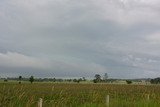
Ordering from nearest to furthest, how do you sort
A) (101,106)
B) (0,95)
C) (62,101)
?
(0,95) < (62,101) < (101,106)

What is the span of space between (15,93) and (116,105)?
17.6ft

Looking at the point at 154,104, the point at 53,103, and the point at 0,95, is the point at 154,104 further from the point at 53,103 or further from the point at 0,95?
the point at 0,95

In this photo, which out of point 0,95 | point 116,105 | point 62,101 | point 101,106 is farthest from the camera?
point 116,105

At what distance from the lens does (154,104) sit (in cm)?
1708

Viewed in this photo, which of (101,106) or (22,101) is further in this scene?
(101,106)

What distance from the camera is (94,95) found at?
18.3 metres

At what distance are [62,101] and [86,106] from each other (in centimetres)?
228

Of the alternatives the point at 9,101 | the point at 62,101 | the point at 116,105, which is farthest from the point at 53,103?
the point at 116,105

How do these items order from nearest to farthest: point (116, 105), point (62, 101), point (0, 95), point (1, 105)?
1. point (1, 105)
2. point (0, 95)
3. point (62, 101)
4. point (116, 105)

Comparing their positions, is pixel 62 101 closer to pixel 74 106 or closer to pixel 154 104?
pixel 74 106

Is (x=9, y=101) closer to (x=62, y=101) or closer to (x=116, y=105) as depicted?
(x=62, y=101)

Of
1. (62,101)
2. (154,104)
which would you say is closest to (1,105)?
(62,101)

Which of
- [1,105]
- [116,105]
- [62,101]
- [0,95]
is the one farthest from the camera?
[116,105]

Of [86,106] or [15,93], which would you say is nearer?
[15,93]
